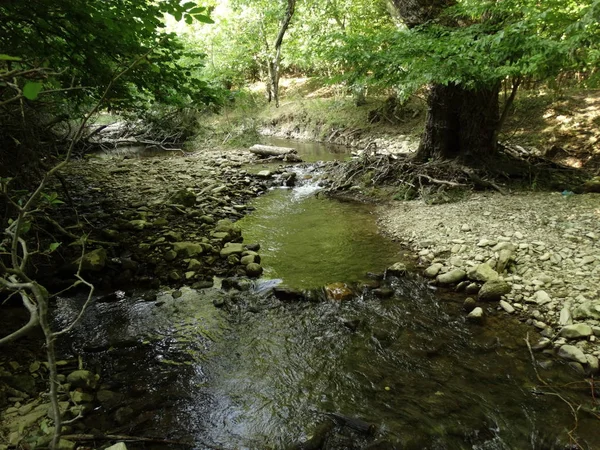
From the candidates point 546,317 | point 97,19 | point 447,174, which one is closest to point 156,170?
point 97,19

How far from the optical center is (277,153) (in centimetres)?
1267

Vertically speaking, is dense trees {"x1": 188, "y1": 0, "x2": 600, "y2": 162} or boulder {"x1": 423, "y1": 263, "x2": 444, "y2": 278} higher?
dense trees {"x1": 188, "y1": 0, "x2": 600, "y2": 162}

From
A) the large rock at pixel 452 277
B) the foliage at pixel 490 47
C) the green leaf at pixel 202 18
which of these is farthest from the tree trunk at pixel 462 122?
the green leaf at pixel 202 18

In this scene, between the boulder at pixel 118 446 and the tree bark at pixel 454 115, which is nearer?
the boulder at pixel 118 446

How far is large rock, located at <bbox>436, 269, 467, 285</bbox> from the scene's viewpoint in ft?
14.4

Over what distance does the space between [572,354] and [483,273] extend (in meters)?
1.31

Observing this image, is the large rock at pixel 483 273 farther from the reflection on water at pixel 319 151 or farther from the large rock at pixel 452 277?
the reflection on water at pixel 319 151

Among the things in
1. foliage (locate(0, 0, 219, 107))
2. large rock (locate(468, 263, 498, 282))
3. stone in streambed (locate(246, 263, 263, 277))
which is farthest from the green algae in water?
foliage (locate(0, 0, 219, 107))

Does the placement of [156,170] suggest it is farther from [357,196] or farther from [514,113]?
[514,113]

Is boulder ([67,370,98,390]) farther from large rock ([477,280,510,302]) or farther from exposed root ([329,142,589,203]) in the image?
exposed root ([329,142,589,203])

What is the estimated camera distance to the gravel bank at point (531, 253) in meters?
3.41

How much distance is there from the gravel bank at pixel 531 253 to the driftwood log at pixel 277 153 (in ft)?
20.6

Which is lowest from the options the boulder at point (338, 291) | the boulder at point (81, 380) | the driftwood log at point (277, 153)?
the boulder at point (338, 291)

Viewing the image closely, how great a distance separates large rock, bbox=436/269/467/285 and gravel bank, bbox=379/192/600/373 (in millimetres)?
12
